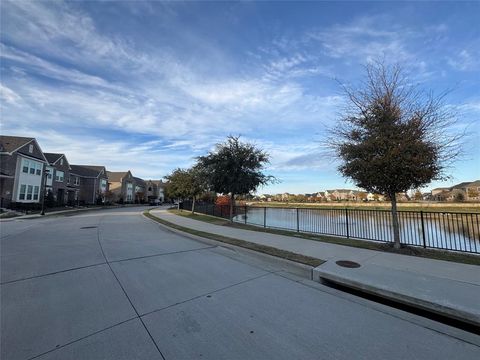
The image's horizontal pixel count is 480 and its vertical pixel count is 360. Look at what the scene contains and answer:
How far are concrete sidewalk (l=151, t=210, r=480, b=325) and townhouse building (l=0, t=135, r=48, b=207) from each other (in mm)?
32979

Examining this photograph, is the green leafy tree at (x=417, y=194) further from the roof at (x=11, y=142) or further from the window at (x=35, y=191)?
the window at (x=35, y=191)

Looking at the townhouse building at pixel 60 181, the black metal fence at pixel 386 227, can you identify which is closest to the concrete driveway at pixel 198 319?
the black metal fence at pixel 386 227

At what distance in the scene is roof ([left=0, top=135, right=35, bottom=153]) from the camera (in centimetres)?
2813

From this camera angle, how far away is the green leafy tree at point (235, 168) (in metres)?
14.9

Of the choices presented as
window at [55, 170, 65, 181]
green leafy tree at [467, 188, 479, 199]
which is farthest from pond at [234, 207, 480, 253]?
green leafy tree at [467, 188, 479, 199]

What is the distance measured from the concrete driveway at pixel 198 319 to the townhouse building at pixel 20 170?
95.3 ft

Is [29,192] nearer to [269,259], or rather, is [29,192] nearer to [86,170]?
[86,170]

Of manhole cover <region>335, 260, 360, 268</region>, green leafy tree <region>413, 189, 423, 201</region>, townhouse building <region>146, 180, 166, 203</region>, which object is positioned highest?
townhouse building <region>146, 180, 166, 203</region>

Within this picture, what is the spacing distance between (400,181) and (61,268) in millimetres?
9051

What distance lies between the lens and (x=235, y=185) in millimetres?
14875

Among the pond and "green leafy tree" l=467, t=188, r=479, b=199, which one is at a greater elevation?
"green leafy tree" l=467, t=188, r=479, b=199

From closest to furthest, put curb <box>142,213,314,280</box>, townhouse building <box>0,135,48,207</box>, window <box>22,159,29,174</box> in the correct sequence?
curb <box>142,213,314,280</box> → townhouse building <box>0,135,48,207</box> → window <box>22,159,29,174</box>

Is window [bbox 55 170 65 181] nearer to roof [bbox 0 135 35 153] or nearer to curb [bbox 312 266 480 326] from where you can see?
roof [bbox 0 135 35 153]

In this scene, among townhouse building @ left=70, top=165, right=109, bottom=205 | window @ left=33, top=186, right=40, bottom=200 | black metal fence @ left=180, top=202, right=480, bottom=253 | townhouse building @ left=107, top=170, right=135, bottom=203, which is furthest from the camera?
townhouse building @ left=107, top=170, right=135, bottom=203
